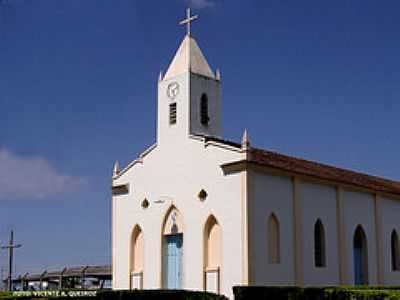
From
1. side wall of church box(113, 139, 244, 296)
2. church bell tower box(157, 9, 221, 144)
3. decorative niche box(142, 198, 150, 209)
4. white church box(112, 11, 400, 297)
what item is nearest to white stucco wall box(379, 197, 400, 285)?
white church box(112, 11, 400, 297)

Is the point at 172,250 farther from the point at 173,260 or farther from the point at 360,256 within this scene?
the point at 360,256

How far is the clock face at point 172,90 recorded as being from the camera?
33.5 m

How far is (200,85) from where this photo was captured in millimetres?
33531

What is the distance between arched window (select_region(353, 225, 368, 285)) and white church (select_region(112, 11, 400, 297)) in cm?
6

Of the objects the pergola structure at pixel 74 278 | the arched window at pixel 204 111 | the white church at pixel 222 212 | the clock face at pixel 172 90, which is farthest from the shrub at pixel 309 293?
the pergola structure at pixel 74 278

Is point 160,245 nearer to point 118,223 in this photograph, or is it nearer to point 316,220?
point 118,223

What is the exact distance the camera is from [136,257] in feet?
114

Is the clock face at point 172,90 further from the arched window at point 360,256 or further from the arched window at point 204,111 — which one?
the arched window at point 360,256

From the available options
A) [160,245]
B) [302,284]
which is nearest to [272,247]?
[302,284]

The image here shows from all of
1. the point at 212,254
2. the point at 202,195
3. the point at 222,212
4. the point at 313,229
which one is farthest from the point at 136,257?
the point at 313,229

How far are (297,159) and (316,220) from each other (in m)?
4.02

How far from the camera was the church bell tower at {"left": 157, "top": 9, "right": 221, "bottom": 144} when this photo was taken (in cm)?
3291

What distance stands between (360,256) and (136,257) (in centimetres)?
1141

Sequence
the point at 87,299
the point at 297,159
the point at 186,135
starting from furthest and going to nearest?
1. the point at 297,159
2. the point at 186,135
3. the point at 87,299
